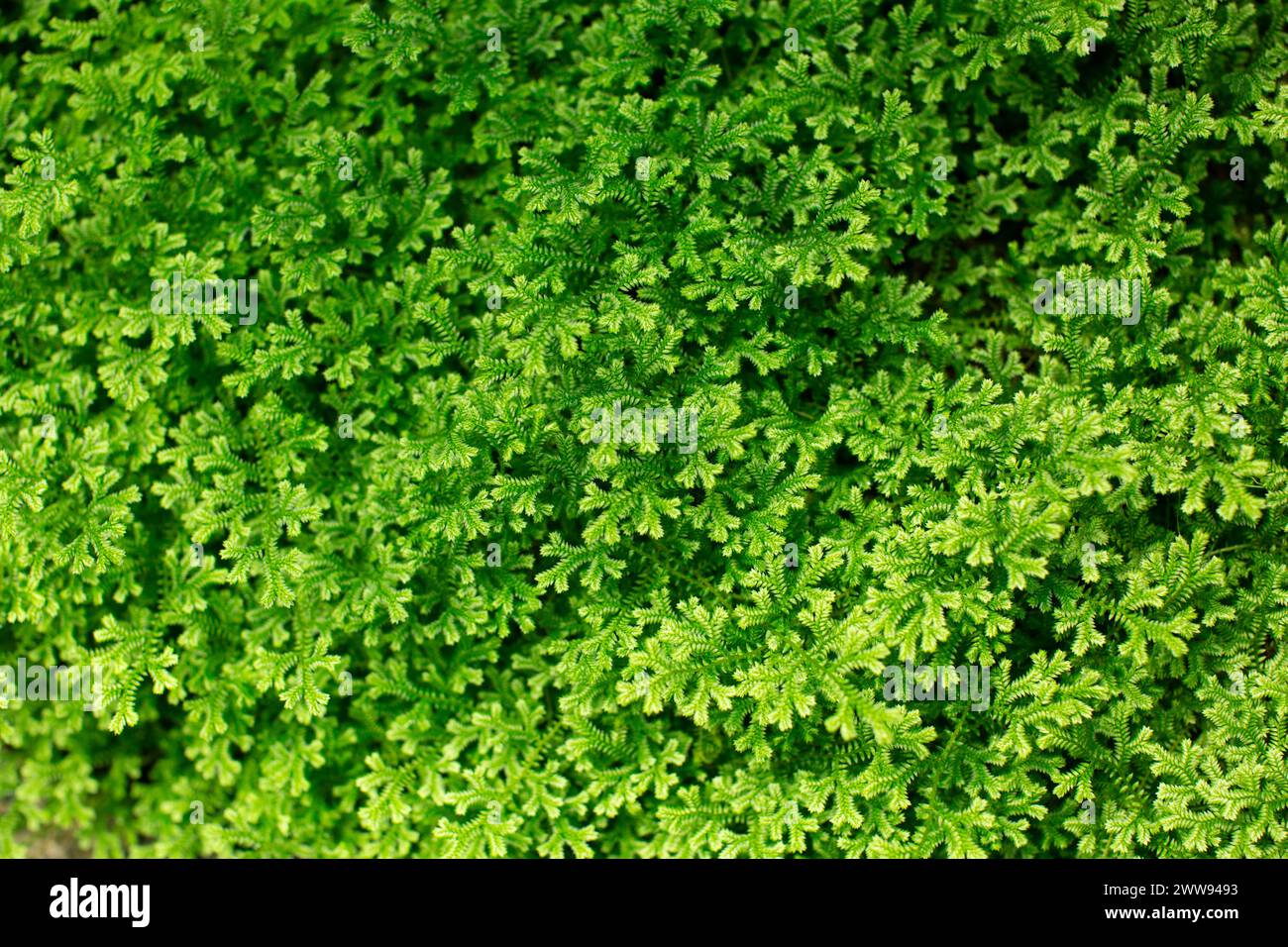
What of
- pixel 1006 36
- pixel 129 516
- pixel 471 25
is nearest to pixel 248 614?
pixel 129 516

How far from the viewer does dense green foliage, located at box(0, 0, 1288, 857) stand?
13.4 ft

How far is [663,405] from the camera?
4.20 meters

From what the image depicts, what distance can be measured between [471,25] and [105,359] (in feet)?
7.72

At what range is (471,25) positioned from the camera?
457cm

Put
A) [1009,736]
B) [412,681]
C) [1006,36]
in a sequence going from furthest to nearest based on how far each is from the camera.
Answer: [412,681]
[1006,36]
[1009,736]

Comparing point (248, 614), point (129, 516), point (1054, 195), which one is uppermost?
point (1054, 195)

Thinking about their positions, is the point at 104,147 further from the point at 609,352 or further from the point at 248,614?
the point at 609,352

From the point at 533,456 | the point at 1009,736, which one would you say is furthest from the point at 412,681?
the point at 1009,736

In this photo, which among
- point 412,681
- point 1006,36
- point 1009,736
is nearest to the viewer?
point 1009,736

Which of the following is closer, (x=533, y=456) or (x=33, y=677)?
(x=533, y=456)

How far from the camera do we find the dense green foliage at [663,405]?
409 centimetres

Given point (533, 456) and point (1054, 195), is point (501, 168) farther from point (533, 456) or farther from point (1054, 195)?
point (1054, 195)

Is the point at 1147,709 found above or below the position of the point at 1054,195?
below

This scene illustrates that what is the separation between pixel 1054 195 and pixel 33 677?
17.7 ft
